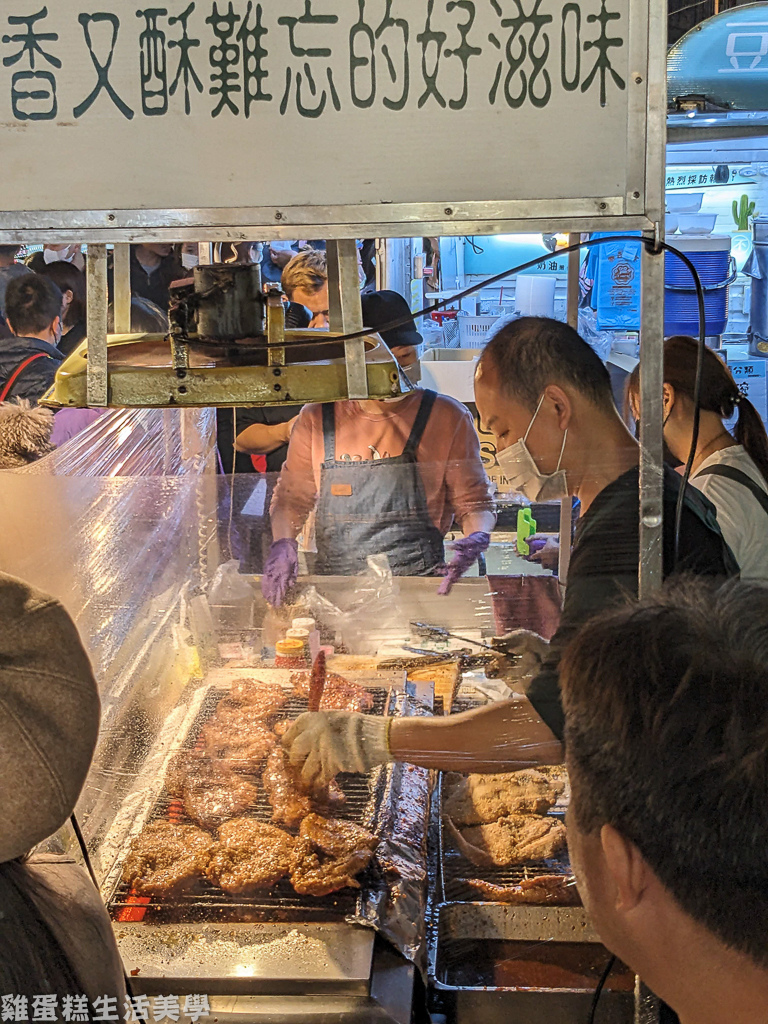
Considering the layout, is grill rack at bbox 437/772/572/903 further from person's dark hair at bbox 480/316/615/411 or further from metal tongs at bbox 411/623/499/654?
person's dark hair at bbox 480/316/615/411

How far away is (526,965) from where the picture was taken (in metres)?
2.04

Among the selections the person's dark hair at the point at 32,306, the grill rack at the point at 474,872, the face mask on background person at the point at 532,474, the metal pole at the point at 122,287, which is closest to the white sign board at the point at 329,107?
the metal pole at the point at 122,287

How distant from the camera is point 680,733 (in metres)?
1.01

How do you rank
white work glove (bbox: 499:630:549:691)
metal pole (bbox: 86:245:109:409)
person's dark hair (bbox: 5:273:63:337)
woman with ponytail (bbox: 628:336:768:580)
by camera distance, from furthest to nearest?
person's dark hair (bbox: 5:273:63:337)
woman with ponytail (bbox: 628:336:768:580)
white work glove (bbox: 499:630:549:691)
metal pole (bbox: 86:245:109:409)

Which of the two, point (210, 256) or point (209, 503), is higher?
point (210, 256)

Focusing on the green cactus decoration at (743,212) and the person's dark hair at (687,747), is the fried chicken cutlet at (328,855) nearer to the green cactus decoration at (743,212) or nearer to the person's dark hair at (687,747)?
the person's dark hair at (687,747)

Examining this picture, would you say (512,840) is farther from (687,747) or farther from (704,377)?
(687,747)

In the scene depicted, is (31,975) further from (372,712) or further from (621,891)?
(372,712)

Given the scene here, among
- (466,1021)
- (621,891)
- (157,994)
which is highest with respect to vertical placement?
(621,891)

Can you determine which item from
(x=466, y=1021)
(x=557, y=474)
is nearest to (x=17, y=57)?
(x=557, y=474)

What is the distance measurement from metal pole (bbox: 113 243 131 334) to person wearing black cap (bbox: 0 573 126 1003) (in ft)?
2.33

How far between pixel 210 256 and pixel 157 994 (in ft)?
5.41

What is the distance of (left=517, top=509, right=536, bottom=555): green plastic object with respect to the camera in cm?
215

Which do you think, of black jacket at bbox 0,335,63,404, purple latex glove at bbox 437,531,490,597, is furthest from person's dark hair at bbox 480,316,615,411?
black jacket at bbox 0,335,63,404
